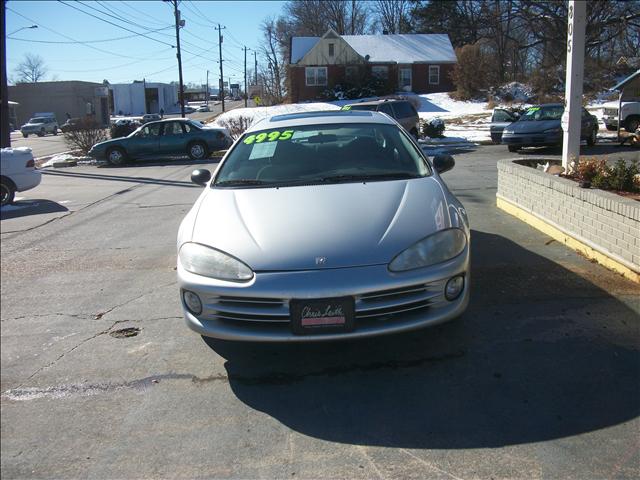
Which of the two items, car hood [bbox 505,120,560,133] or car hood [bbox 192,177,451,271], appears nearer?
car hood [bbox 192,177,451,271]

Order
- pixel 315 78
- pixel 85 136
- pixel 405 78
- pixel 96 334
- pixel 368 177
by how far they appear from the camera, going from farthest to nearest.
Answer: pixel 405 78 → pixel 315 78 → pixel 85 136 → pixel 368 177 → pixel 96 334

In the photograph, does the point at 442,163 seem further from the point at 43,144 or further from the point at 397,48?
the point at 397,48

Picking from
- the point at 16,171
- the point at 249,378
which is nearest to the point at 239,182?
the point at 249,378

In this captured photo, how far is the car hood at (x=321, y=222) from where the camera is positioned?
3324mm

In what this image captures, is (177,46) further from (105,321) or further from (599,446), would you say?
(599,446)

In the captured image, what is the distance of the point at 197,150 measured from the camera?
19.9 m

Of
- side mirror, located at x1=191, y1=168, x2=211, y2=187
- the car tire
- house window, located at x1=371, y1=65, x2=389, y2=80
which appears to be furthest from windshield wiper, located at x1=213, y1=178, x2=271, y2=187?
house window, located at x1=371, y1=65, x2=389, y2=80

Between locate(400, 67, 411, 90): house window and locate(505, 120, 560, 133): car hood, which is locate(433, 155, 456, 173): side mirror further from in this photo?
locate(400, 67, 411, 90): house window

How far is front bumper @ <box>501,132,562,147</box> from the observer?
16547mm

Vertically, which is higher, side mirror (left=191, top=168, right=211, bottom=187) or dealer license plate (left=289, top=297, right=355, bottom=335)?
side mirror (left=191, top=168, right=211, bottom=187)

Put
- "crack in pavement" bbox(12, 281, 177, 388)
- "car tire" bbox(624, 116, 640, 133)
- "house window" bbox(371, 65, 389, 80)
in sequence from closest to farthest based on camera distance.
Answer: "crack in pavement" bbox(12, 281, 177, 388)
"car tire" bbox(624, 116, 640, 133)
"house window" bbox(371, 65, 389, 80)

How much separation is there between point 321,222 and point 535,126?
594 inches

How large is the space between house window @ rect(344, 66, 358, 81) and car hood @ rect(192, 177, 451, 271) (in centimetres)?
4469

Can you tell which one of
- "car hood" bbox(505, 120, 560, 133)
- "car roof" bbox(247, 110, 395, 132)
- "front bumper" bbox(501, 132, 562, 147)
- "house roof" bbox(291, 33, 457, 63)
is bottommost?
"front bumper" bbox(501, 132, 562, 147)
